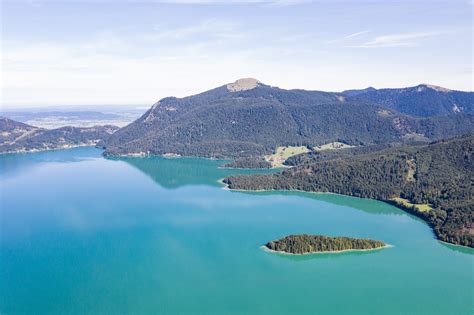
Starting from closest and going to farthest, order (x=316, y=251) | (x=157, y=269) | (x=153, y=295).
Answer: (x=153, y=295) < (x=157, y=269) < (x=316, y=251)

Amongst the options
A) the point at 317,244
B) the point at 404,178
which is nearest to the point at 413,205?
the point at 404,178

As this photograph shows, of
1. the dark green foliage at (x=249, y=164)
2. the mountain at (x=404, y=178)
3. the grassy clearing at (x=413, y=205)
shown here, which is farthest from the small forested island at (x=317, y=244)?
the dark green foliage at (x=249, y=164)

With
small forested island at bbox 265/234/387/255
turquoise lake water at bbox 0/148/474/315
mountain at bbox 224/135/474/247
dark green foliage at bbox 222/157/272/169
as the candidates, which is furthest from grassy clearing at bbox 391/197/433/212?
dark green foliage at bbox 222/157/272/169

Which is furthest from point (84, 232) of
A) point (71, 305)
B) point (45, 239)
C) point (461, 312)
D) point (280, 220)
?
point (461, 312)

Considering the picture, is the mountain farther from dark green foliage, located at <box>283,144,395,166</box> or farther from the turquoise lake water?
dark green foliage, located at <box>283,144,395,166</box>

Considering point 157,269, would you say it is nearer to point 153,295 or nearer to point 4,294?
point 153,295

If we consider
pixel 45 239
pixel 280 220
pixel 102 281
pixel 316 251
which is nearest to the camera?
pixel 102 281

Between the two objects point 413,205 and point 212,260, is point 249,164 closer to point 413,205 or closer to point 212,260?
point 413,205
